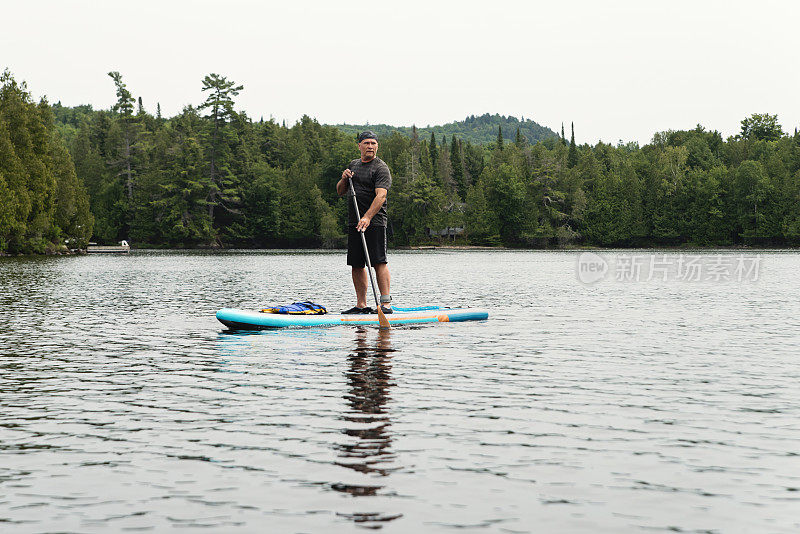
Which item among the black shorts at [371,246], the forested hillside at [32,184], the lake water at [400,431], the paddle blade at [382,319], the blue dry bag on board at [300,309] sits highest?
the forested hillside at [32,184]

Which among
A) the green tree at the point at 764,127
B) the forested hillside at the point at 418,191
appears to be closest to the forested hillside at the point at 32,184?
the forested hillside at the point at 418,191

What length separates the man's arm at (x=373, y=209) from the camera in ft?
52.6

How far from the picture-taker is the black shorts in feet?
54.3

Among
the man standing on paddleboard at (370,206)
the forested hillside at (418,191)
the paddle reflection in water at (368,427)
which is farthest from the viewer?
the forested hillside at (418,191)

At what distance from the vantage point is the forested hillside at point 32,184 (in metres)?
74.6

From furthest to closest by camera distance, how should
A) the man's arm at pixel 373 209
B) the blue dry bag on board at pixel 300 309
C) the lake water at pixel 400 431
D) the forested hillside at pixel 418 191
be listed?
1. the forested hillside at pixel 418 191
2. the blue dry bag on board at pixel 300 309
3. the man's arm at pixel 373 209
4. the lake water at pixel 400 431

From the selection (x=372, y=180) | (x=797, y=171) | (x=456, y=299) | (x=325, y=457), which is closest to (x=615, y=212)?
(x=797, y=171)

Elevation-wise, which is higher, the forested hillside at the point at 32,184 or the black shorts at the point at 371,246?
the forested hillside at the point at 32,184

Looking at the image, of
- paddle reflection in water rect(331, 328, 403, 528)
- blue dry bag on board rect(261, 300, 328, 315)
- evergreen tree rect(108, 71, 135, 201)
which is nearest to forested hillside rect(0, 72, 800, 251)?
evergreen tree rect(108, 71, 135, 201)

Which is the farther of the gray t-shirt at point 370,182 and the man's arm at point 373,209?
the gray t-shirt at point 370,182

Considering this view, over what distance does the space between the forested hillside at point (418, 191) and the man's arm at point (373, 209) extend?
4618 inches

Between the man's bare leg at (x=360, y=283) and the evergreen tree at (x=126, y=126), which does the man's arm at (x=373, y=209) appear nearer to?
the man's bare leg at (x=360, y=283)

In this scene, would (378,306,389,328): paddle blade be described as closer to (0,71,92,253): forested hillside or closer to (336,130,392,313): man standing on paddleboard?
(336,130,392,313): man standing on paddleboard

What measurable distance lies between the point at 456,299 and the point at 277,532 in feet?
73.5
